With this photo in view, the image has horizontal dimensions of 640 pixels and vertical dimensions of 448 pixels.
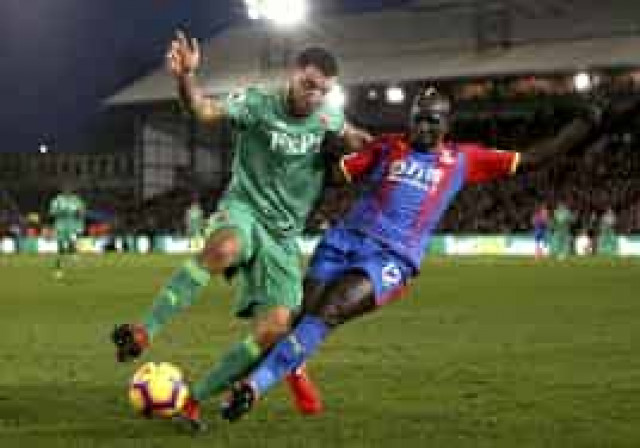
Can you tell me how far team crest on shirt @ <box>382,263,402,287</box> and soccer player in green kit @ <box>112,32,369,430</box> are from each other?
777 mm

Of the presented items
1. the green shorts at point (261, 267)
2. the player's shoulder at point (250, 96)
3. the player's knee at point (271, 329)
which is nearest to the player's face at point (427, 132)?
the player's shoulder at point (250, 96)

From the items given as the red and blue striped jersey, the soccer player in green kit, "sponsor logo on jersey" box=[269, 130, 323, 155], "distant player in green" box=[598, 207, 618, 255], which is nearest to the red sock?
the soccer player in green kit

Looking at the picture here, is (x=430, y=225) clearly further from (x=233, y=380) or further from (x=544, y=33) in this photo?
(x=544, y=33)

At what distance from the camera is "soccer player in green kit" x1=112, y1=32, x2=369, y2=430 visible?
8.09 m

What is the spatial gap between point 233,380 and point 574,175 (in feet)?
166

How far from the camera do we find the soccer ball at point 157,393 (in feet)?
25.0

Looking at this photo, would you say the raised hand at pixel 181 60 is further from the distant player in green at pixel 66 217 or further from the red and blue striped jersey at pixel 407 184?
the distant player in green at pixel 66 217

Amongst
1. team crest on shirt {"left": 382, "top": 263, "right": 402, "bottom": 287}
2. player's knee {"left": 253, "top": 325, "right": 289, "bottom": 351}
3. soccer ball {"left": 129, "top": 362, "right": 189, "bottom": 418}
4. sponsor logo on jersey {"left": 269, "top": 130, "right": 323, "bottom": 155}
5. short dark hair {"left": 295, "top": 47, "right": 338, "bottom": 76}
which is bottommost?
soccer ball {"left": 129, "top": 362, "right": 189, "bottom": 418}

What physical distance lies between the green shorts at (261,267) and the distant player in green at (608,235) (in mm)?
40816

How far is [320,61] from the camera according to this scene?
8250mm

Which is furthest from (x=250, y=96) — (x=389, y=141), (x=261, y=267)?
(x=261, y=267)

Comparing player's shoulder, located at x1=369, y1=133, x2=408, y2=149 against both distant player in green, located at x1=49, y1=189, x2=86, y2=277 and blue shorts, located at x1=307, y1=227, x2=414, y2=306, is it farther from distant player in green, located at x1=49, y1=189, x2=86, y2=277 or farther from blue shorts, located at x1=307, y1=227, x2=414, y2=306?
distant player in green, located at x1=49, y1=189, x2=86, y2=277

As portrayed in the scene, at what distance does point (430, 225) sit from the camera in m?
8.43

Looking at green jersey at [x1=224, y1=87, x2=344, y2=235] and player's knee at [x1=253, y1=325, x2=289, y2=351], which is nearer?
player's knee at [x1=253, y1=325, x2=289, y2=351]
